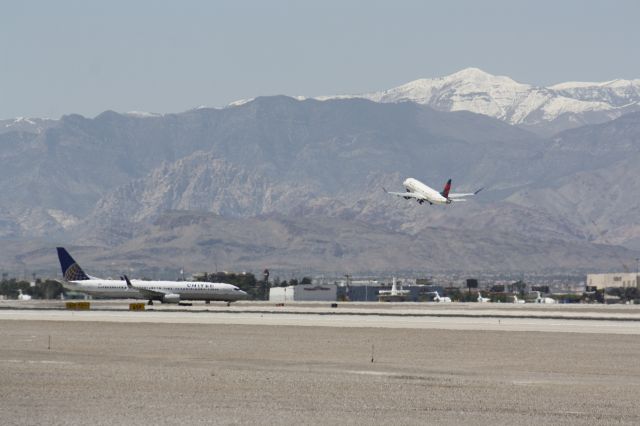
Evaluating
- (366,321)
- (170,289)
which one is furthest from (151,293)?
(366,321)

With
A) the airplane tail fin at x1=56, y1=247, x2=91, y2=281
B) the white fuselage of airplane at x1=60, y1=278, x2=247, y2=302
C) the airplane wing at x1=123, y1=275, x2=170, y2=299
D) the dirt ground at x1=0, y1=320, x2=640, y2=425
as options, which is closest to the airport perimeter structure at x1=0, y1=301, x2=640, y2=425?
the dirt ground at x1=0, y1=320, x2=640, y2=425

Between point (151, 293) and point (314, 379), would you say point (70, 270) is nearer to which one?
point (151, 293)

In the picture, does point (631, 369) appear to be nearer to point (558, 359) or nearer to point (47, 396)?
point (558, 359)

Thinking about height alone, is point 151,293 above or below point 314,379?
above

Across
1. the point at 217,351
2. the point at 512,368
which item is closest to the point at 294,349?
the point at 217,351

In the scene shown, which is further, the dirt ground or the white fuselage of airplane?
the white fuselage of airplane

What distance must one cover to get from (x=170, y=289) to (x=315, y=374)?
113m

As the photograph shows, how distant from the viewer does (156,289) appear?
171m

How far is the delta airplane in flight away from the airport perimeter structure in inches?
2624

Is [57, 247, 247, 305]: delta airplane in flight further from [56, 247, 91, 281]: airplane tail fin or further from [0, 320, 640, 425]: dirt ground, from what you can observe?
[0, 320, 640, 425]: dirt ground

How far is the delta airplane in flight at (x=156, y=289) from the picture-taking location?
169500 mm

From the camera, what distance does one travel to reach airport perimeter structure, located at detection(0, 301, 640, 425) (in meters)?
44.5

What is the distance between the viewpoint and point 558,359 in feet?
233

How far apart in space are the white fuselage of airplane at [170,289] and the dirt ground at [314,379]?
79667mm
